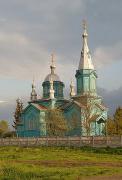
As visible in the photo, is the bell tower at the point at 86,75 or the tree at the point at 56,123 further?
the bell tower at the point at 86,75

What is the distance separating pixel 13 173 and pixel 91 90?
65.2 metres

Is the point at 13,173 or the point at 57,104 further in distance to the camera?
the point at 57,104

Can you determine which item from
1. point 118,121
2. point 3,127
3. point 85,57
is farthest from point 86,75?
point 3,127

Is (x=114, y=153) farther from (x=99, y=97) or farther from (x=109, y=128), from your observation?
(x=99, y=97)

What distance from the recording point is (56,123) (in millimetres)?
82188

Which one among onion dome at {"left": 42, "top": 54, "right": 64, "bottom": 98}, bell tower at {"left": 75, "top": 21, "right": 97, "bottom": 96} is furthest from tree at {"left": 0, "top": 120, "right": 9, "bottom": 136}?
bell tower at {"left": 75, "top": 21, "right": 97, "bottom": 96}

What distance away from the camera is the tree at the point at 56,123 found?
269ft

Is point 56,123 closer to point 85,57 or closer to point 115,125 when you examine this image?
point 115,125

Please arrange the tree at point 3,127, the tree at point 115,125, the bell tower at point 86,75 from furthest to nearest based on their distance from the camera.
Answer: the tree at point 3,127 → the bell tower at point 86,75 → the tree at point 115,125

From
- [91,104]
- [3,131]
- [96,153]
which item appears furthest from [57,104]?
[96,153]

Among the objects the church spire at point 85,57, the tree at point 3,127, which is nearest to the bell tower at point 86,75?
the church spire at point 85,57

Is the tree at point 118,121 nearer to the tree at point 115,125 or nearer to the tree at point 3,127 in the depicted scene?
the tree at point 115,125

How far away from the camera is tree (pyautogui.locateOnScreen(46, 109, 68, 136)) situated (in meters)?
82.1

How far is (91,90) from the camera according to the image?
3457 inches
